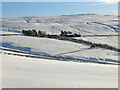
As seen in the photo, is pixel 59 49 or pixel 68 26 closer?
pixel 59 49

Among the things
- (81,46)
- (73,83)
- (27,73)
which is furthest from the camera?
(81,46)

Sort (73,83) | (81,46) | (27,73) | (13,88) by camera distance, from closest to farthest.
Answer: (13,88)
(73,83)
(27,73)
(81,46)

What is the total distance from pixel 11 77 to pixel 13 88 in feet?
4.72

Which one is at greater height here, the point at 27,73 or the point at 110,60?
the point at 27,73

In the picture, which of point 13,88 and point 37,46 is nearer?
point 13,88

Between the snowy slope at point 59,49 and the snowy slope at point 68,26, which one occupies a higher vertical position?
the snowy slope at point 68,26

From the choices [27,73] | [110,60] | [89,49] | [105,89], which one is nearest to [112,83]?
[105,89]

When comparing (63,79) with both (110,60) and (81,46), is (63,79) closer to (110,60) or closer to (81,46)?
(110,60)

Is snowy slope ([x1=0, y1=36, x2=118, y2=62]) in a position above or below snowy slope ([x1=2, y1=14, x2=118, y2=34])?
below

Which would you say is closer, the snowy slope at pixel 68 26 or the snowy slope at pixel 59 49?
the snowy slope at pixel 59 49

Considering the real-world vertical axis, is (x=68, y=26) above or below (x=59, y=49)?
above

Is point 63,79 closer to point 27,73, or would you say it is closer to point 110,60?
point 27,73

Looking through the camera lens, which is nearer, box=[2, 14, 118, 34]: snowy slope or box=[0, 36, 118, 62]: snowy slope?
box=[0, 36, 118, 62]: snowy slope

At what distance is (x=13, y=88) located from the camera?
8.33 meters
